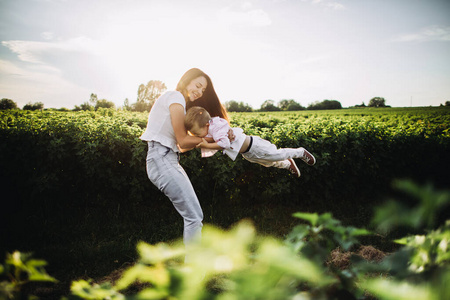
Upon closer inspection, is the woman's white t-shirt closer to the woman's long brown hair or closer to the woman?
the woman

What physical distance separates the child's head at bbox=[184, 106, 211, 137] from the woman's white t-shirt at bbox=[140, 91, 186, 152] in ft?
1.50

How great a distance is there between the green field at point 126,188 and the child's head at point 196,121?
5.05 ft

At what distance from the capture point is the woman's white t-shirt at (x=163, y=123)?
129 inches

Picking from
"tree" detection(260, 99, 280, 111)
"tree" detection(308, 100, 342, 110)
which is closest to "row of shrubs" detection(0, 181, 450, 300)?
"tree" detection(260, 99, 280, 111)

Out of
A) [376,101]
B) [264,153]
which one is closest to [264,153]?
[264,153]

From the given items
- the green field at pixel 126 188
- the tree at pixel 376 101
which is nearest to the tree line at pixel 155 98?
the tree at pixel 376 101

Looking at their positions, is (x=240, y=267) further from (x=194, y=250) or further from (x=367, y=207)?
(x=367, y=207)

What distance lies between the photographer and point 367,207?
20.2 ft

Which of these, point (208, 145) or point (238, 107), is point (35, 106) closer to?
point (238, 107)

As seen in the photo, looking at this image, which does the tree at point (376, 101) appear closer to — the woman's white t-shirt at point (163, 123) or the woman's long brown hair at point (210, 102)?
the woman's long brown hair at point (210, 102)

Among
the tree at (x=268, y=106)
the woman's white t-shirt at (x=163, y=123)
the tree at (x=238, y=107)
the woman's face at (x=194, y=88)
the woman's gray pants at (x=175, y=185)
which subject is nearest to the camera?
the woman's gray pants at (x=175, y=185)

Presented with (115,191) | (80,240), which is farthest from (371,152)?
(80,240)

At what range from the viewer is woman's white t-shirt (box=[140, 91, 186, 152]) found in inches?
129

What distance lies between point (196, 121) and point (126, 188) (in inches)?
107
